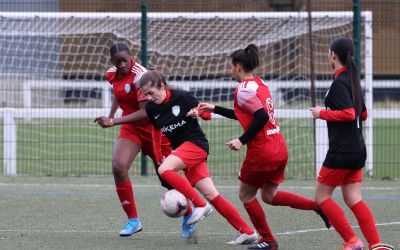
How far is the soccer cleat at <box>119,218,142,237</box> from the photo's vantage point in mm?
9242

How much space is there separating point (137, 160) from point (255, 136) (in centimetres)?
877

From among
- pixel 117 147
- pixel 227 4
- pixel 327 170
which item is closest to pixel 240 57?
pixel 327 170

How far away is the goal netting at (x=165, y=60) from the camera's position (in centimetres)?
1577

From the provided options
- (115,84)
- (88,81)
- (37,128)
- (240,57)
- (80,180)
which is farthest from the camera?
(37,128)

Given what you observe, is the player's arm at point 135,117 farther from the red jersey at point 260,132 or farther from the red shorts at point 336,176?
the red shorts at point 336,176

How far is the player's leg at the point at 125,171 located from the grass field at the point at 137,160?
594cm

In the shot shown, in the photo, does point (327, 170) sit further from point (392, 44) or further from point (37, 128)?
point (37, 128)

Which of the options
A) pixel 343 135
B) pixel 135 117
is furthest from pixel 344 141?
pixel 135 117

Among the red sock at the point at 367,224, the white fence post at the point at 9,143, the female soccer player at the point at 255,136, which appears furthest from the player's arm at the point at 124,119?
the white fence post at the point at 9,143

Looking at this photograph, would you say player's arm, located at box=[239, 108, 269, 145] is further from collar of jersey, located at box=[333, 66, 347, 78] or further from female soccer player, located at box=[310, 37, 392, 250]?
collar of jersey, located at box=[333, 66, 347, 78]

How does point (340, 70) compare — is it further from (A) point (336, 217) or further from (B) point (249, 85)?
(A) point (336, 217)

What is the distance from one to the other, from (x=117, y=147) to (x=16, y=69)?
6.83 m

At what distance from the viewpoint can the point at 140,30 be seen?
1569cm

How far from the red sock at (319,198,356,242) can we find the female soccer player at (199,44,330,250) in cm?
56
